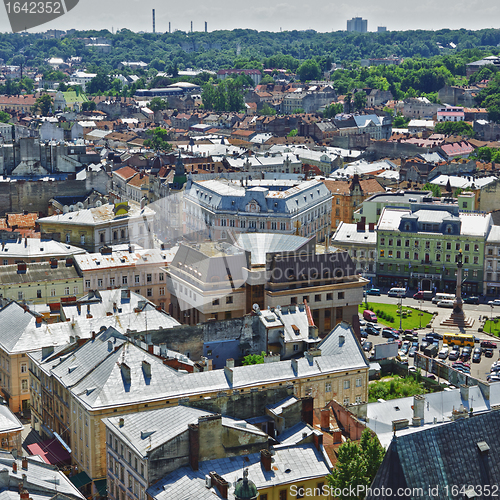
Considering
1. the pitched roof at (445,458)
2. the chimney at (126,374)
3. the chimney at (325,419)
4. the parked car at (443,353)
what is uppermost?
the pitched roof at (445,458)

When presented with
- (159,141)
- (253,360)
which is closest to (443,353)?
(253,360)

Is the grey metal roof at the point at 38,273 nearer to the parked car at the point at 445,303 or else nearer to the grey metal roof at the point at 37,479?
the grey metal roof at the point at 37,479

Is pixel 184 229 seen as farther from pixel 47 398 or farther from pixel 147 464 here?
pixel 147 464

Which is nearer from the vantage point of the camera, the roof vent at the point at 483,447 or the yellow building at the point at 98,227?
the roof vent at the point at 483,447

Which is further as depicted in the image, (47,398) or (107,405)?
(47,398)

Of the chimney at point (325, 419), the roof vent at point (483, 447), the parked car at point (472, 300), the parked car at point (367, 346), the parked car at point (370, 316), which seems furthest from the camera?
the parked car at point (472, 300)

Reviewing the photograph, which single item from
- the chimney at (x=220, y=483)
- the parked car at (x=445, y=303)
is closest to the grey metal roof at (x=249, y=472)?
the chimney at (x=220, y=483)

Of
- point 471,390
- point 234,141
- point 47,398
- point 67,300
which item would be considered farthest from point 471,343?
point 234,141
